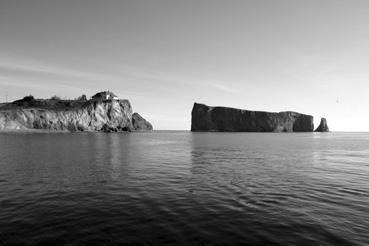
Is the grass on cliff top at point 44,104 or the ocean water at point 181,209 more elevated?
the grass on cliff top at point 44,104

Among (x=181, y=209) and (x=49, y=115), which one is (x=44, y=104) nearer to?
(x=49, y=115)

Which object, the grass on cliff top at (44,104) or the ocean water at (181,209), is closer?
the ocean water at (181,209)

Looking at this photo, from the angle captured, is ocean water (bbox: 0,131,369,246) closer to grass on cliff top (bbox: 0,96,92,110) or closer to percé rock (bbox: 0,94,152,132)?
percé rock (bbox: 0,94,152,132)

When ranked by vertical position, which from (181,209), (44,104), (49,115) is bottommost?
(181,209)

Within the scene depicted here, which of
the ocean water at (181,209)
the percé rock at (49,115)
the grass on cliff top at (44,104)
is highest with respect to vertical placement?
the grass on cliff top at (44,104)

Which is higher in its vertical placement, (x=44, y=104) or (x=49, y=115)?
(x=44, y=104)

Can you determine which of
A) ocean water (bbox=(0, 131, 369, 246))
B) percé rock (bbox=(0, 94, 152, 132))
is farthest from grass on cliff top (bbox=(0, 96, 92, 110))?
ocean water (bbox=(0, 131, 369, 246))

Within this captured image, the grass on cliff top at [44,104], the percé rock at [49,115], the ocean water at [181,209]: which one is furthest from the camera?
the grass on cliff top at [44,104]

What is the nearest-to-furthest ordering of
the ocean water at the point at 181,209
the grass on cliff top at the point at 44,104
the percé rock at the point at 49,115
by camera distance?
the ocean water at the point at 181,209
the percé rock at the point at 49,115
the grass on cliff top at the point at 44,104

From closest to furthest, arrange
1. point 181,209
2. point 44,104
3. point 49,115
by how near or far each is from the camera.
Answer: point 181,209 < point 49,115 < point 44,104

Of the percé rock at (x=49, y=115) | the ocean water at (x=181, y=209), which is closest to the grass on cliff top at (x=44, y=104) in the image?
the percé rock at (x=49, y=115)

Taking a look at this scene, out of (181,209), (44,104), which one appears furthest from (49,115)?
(181,209)

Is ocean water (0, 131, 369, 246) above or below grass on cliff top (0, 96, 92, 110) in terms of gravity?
below

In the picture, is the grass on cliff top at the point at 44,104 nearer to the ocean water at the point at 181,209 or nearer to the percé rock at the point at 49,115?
the percé rock at the point at 49,115
